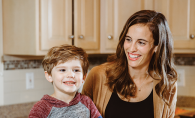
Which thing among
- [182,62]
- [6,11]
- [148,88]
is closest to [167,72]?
[148,88]

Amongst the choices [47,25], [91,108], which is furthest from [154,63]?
[47,25]

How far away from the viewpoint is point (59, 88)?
1119 millimetres

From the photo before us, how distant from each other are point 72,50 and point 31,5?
781mm

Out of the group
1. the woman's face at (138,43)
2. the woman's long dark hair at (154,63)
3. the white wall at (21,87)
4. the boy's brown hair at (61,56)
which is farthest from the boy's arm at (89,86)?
the white wall at (21,87)

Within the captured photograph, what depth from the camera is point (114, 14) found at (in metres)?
2.06

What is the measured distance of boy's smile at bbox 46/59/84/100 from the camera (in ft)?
3.59

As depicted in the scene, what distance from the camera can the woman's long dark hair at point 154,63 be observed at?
1449 mm

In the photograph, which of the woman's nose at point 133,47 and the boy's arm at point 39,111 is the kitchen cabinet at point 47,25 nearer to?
the woman's nose at point 133,47

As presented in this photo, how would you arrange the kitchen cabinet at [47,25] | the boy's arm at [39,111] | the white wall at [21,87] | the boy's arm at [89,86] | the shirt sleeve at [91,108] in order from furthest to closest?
the white wall at [21,87] → the kitchen cabinet at [47,25] → the boy's arm at [89,86] → the shirt sleeve at [91,108] → the boy's arm at [39,111]

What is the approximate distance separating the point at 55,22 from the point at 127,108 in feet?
2.72

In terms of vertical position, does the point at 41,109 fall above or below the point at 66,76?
Result: below

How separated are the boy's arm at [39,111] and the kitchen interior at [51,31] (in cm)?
75

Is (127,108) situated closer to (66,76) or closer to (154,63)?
(154,63)

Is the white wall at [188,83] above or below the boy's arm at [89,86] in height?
below
